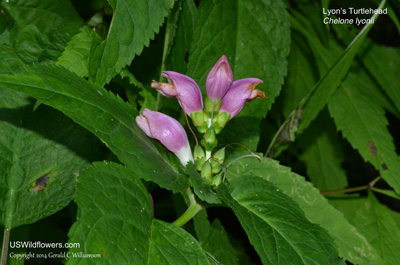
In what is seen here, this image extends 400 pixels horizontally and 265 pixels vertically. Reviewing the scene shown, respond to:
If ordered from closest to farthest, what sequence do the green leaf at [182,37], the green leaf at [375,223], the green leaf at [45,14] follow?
the green leaf at [182,37] → the green leaf at [45,14] → the green leaf at [375,223]

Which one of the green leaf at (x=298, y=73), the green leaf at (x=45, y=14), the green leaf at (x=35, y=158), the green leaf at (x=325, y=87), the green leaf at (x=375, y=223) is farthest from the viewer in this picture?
the green leaf at (x=298, y=73)

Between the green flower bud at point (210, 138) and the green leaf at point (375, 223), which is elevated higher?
the green flower bud at point (210, 138)

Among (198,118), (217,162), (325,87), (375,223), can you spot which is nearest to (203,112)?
(198,118)

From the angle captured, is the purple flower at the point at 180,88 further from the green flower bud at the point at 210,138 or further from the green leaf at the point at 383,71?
the green leaf at the point at 383,71

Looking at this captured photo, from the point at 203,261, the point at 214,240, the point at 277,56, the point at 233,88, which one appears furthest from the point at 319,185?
the point at 203,261

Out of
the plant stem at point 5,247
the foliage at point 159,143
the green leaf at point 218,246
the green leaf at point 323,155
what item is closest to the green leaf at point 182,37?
the foliage at point 159,143

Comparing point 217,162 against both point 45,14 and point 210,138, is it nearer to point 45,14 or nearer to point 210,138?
point 210,138

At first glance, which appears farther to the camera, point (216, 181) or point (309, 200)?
point (309, 200)

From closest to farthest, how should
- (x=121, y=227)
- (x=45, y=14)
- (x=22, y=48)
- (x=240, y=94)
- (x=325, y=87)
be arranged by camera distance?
(x=121, y=227) → (x=240, y=94) → (x=22, y=48) → (x=45, y=14) → (x=325, y=87)

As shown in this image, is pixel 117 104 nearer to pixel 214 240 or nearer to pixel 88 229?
pixel 88 229
